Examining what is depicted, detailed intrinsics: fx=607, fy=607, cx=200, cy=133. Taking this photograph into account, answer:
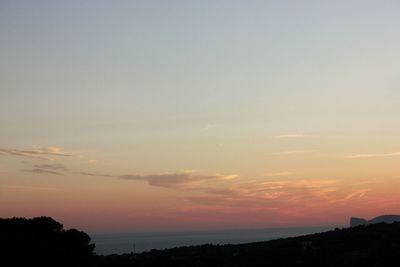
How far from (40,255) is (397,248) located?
69.2ft

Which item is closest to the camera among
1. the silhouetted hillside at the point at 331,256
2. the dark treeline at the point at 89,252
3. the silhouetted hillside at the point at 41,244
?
the silhouetted hillside at the point at 41,244

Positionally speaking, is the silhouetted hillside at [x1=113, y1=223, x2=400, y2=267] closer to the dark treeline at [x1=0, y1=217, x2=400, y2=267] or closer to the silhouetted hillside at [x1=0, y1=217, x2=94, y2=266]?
the dark treeline at [x1=0, y1=217, x2=400, y2=267]

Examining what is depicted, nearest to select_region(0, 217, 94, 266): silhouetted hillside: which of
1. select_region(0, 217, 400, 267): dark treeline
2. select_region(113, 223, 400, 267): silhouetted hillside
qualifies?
select_region(0, 217, 400, 267): dark treeline

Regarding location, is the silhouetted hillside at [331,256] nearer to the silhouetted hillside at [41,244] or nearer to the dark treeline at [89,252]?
the dark treeline at [89,252]

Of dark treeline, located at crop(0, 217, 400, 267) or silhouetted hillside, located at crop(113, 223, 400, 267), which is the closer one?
dark treeline, located at crop(0, 217, 400, 267)

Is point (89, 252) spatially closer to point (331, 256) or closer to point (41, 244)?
point (41, 244)

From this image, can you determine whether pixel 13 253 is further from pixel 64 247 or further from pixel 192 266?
pixel 192 266

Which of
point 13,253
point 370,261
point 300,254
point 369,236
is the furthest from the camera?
point 369,236

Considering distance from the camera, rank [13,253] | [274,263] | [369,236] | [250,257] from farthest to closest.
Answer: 1. [369,236]
2. [250,257]
3. [274,263]
4. [13,253]

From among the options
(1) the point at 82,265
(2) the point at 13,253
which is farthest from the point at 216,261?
(2) the point at 13,253

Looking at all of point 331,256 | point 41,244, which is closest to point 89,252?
point 41,244

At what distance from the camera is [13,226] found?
3847 centimetres

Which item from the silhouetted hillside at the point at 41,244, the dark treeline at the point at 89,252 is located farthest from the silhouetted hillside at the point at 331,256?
the silhouetted hillside at the point at 41,244

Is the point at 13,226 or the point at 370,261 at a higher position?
the point at 13,226
